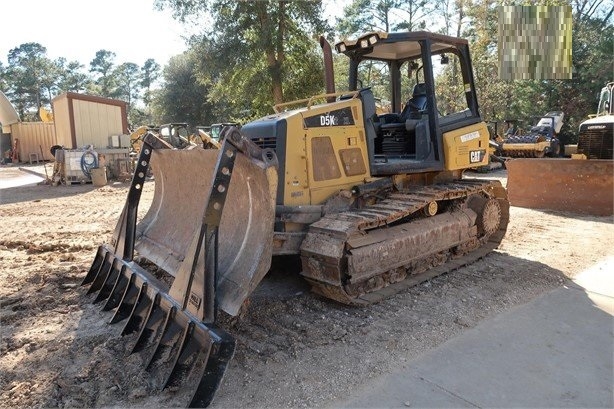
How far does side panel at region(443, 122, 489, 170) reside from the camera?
533 centimetres

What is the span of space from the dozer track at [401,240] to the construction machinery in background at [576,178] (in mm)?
3052

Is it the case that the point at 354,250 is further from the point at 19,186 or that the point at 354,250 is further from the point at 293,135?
the point at 19,186

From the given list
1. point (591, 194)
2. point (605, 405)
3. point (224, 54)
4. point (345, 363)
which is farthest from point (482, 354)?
point (224, 54)

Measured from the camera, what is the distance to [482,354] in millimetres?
3377

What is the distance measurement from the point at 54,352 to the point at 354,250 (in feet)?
8.27

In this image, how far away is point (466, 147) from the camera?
5.56 metres

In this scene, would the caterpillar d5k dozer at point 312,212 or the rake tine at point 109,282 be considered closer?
the caterpillar d5k dozer at point 312,212

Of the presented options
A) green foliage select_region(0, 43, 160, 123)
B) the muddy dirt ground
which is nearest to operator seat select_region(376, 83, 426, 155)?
the muddy dirt ground

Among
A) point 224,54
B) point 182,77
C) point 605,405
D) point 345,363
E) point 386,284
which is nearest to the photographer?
point 605,405

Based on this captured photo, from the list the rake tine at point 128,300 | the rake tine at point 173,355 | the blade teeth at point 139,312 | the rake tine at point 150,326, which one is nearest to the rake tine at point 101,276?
the rake tine at point 128,300

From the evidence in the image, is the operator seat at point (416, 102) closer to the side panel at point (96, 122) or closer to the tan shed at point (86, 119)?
the tan shed at point (86, 119)

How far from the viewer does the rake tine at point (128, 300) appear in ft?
12.9

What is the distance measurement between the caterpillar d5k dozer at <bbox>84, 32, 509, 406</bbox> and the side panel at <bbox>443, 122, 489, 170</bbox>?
2cm

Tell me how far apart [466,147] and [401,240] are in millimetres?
1792
